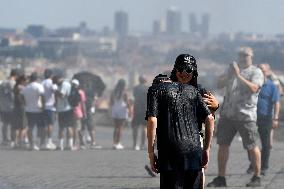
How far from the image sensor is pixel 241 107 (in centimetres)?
1241

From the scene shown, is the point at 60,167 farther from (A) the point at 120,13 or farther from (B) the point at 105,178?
(A) the point at 120,13

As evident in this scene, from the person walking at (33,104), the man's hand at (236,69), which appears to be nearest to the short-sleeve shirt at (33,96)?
the person walking at (33,104)

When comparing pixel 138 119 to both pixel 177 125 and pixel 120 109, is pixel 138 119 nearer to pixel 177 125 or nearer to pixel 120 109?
pixel 120 109

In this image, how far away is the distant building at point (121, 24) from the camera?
6863 inches

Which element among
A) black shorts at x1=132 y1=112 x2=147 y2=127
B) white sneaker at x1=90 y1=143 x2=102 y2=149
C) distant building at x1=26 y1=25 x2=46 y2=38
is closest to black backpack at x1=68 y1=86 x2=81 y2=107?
white sneaker at x1=90 y1=143 x2=102 y2=149

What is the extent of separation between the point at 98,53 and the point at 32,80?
99566 mm

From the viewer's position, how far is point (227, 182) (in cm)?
1252

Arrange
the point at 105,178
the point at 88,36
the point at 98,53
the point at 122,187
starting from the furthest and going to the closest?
1. the point at 88,36
2. the point at 98,53
3. the point at 105,178
4. the point at 122,187

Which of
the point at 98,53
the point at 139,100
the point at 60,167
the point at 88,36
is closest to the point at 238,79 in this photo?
the point at 60,167

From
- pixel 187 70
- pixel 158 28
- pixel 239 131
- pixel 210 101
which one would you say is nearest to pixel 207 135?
→ pixel 210 101

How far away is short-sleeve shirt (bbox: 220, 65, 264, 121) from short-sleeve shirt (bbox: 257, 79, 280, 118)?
117 centimetres

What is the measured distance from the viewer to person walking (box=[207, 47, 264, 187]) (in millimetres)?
12289

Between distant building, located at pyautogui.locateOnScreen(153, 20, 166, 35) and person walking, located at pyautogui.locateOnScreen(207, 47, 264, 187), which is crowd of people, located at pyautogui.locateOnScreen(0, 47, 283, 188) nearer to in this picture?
person walking, located at pyautogui.locateOnScreen(207, 47, 264, 187)

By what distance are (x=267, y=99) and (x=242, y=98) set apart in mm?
1460
